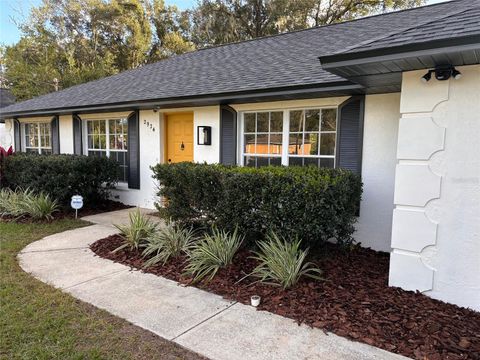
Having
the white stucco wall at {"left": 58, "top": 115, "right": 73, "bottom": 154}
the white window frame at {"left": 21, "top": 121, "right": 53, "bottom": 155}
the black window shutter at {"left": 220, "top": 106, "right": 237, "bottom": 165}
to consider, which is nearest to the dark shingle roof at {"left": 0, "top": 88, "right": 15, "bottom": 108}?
the white window frame at {"left": 21, "top": 121, "right": 53, "bottom": 155}

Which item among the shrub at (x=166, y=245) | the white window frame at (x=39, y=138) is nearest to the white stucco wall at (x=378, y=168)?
the shrub at (x=166, y=245)

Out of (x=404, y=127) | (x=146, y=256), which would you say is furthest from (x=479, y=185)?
(x=146, y=256)

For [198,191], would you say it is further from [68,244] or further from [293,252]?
[68,244]

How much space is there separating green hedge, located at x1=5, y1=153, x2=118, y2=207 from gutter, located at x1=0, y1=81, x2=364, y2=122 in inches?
60.2

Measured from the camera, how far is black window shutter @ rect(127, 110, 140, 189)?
8.44 meters

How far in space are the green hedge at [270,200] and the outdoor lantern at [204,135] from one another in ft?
5.82

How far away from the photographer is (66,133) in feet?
32.9

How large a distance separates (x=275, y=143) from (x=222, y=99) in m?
1.33

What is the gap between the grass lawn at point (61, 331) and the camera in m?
2.57

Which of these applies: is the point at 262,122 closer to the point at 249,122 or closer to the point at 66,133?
the point at 249,122

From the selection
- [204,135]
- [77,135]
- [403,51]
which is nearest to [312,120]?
[204,135]

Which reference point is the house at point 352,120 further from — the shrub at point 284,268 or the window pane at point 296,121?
the shrub at point 284,268

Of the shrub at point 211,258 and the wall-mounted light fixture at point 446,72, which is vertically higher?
the wall-mounted light fixture at point 446,72

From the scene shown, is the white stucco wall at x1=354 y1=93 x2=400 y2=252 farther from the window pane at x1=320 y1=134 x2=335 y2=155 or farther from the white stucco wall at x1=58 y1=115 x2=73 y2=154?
the white stucco wall at x1=58 y1=115 x2=73 y2=154
